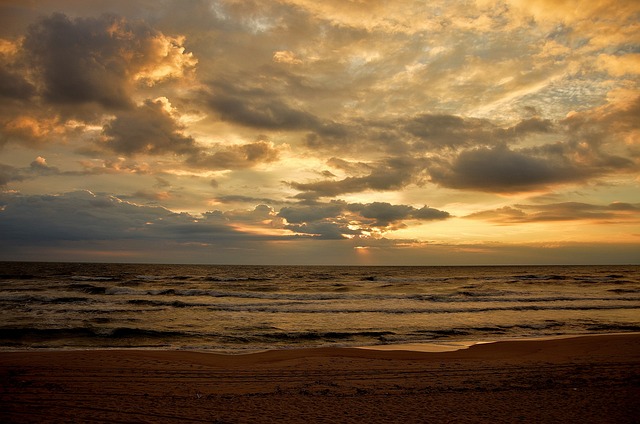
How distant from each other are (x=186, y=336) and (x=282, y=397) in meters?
10.7

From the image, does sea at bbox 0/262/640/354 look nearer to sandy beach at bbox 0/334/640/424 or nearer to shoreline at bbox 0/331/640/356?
shoreline at bbox 0/331/640/356

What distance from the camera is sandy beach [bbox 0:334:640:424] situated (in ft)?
25.7

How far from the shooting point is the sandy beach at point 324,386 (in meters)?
7.84

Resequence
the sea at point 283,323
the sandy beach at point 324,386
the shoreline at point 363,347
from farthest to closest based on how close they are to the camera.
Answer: the sea at point 283,323
the shoreline at point 363,347
the sandy beach at point 324,386

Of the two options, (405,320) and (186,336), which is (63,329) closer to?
(186,336)

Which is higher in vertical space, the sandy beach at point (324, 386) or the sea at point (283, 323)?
the sandy beach at point (324, 386)

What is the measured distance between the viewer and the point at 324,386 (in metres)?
9.81

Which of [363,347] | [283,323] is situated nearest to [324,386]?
[363,347]

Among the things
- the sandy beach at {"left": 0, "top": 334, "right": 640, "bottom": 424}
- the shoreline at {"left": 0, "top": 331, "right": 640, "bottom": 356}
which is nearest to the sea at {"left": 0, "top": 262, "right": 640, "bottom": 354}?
the shoreline at {"left": 0, "top": 331, "right": 640, "bottom": 356}

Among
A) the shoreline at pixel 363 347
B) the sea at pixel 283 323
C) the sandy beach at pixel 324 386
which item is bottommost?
the sea at pixel 283 323

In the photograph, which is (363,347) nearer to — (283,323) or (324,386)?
(324,386)

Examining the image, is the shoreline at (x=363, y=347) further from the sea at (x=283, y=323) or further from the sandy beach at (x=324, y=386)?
the sandy beach at (x=324, y=386)

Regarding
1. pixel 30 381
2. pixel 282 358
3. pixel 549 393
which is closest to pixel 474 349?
pixel 549 393

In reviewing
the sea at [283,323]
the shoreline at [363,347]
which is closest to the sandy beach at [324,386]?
the shoreline at [363,347]
